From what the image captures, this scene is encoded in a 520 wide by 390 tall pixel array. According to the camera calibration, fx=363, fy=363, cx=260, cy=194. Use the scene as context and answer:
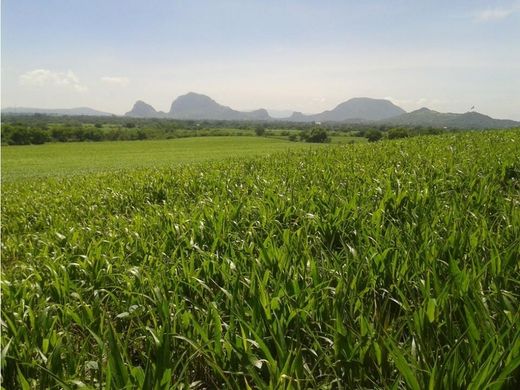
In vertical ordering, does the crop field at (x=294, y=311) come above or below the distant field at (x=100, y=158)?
above

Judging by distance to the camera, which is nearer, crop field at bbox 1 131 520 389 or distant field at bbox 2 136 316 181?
crop field at bbox 1 131 520 389

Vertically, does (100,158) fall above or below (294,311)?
below

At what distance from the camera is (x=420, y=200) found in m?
4.48

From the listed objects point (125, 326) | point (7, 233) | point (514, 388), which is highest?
point (514, 388)

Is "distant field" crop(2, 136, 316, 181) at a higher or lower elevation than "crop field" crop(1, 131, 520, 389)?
lower

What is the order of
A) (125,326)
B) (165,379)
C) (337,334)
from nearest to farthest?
1. (165,379)
2. (337,334)
3. (125,326)

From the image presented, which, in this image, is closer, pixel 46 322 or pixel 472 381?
pixel 472 381

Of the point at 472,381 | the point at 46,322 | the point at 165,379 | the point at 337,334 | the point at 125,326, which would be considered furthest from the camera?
the point at 125,326

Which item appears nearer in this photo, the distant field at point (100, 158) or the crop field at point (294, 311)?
the crop field at point (294, 311)

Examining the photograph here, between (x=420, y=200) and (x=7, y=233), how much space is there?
8.48 metres

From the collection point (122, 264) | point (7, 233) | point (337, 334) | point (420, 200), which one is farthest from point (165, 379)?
point (7, 233)

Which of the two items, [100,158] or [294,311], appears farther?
[100,158]

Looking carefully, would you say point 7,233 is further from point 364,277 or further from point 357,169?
point 364,277

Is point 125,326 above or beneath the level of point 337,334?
beneath
